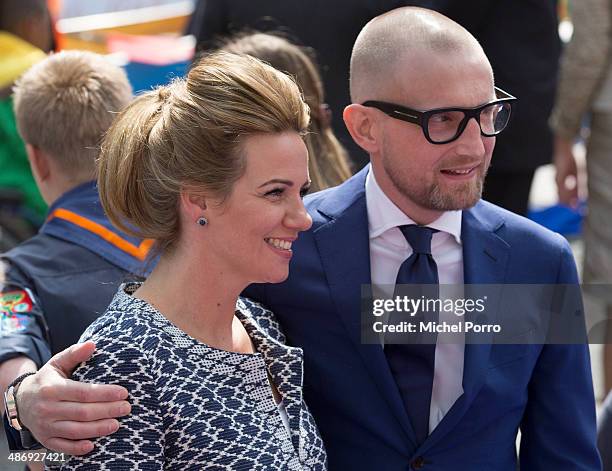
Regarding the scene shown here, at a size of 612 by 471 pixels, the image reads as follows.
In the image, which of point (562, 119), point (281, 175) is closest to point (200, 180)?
point (281, 175)

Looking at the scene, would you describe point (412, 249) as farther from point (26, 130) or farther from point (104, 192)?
point (26, 130)

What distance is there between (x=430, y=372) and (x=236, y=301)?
1.64 ft

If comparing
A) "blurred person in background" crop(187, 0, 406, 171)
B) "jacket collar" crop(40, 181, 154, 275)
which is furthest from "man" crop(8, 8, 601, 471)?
"blurred person in background" crop(187, 0, 406, 171)

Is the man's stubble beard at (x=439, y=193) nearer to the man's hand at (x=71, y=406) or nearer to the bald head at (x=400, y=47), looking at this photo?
the bald head at (x=400, y=47)

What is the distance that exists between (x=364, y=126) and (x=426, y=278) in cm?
43

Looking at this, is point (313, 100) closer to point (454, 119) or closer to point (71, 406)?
point (454, 119)

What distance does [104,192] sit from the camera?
2342 mm

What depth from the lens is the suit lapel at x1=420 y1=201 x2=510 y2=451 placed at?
247 cm

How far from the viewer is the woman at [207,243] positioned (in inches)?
85.1

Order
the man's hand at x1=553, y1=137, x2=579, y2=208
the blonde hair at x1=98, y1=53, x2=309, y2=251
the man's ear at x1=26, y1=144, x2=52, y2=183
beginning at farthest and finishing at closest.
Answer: the man's hand at x1=553, y1=137, x2=579, y2=208 → the man's ear at x1=26, y1=144, x2=52, y2=183 → the blonde hair at x1=98, y1=53, x2=309, y2=251

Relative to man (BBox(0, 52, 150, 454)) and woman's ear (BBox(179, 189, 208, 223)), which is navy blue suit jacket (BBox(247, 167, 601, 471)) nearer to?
woman's ear (BBox(179, 189, 208, 223))

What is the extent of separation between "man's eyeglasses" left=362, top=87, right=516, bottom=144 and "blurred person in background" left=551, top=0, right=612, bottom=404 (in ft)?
6.65

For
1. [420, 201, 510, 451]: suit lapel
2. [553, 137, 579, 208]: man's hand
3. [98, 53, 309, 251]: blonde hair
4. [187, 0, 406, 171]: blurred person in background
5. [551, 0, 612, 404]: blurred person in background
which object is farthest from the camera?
[553, 137, 579, 208]: man's hand

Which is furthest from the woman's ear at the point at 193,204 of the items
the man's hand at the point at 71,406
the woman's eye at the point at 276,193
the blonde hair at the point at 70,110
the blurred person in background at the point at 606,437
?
the blurred person in background at the point at 606,437
